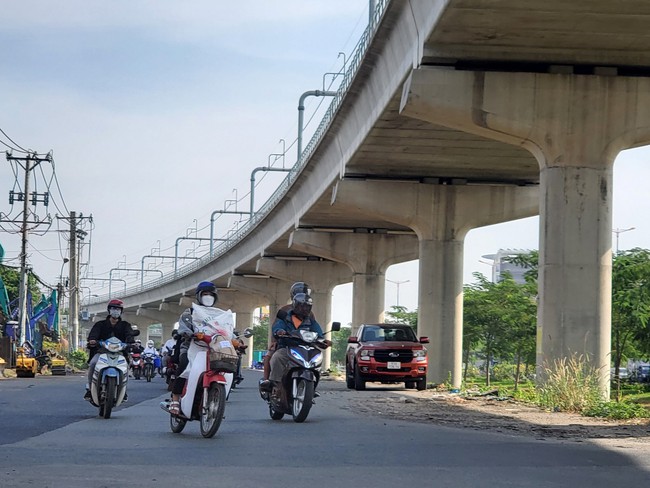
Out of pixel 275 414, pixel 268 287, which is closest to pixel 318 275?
pixel 268 287

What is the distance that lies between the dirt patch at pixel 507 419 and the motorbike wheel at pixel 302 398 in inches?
74.3

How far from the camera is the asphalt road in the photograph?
29.7 feet

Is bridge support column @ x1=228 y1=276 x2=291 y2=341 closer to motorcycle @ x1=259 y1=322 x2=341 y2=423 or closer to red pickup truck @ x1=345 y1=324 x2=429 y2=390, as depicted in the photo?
red pickup truck @ x1=345 y1=324 x2=429 y2=390

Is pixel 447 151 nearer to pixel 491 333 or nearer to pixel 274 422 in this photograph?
pixel 274 422

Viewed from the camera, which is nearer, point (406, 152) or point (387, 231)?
point (406, 152)

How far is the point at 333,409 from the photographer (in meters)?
20.5

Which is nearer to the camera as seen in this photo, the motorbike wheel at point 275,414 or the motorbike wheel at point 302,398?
the motorbike wheel at point 302,398

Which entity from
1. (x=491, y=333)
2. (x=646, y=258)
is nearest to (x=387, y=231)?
(x=646, y=258)

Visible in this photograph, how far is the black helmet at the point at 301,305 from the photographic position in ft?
53.2

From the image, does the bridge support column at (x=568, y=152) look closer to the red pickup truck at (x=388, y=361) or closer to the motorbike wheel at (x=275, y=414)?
the motorbike wheel at (x=275, y=414)

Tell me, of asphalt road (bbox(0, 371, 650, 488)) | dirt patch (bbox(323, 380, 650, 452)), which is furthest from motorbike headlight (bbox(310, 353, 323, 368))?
dirt patch (bbox(323, 380, 650, 452))

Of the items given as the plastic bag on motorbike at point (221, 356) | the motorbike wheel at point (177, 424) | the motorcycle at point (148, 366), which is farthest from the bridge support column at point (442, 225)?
the plastic bag on motorbike at point (221, 356)

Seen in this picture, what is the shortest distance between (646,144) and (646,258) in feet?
94.3

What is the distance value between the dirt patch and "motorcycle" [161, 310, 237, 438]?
3.59m
